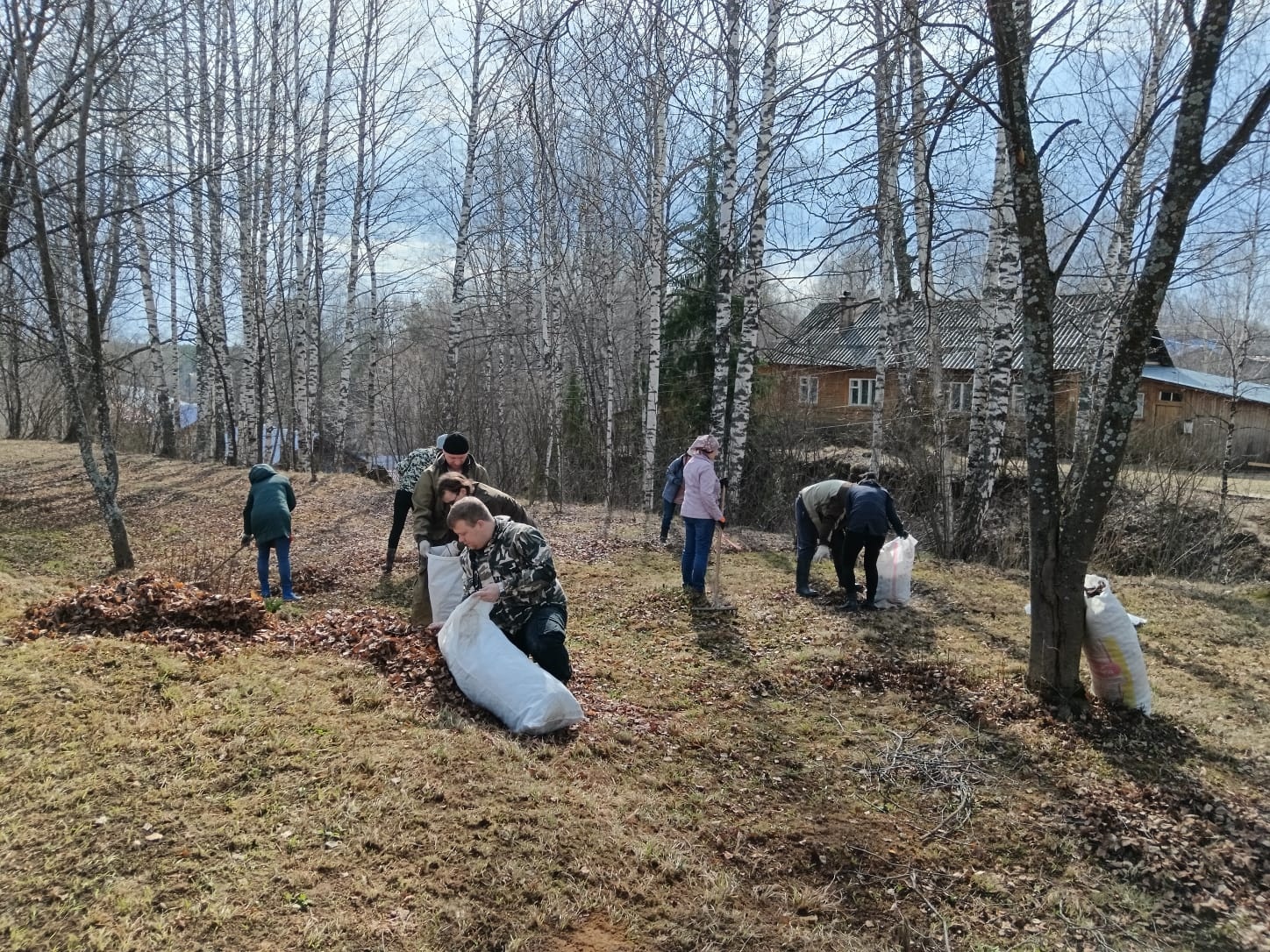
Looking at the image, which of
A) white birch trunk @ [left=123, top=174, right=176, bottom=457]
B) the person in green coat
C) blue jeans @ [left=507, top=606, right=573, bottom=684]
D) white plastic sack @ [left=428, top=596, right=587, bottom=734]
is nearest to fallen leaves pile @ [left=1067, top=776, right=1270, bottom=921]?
white plastic sack @ [left=428, top=596, right=587, bottom=734]

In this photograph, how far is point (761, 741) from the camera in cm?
446

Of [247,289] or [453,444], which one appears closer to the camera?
[453,444]

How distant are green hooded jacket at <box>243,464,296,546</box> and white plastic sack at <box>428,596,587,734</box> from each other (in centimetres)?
345

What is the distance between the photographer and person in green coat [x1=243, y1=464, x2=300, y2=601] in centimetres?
700

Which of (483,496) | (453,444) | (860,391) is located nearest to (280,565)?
(453,444)

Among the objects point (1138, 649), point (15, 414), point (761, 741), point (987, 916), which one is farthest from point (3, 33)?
point (15, 414)

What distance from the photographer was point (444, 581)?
5445 mm

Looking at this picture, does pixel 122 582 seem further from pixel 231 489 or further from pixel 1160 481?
pixel 1160 481

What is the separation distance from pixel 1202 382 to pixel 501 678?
102 ft

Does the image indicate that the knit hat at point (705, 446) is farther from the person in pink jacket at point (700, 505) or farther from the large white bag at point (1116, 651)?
the large white bag at point (1116, 651)

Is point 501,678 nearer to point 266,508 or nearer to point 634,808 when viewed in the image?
point 634,808

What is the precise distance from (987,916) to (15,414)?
29724 millimetres

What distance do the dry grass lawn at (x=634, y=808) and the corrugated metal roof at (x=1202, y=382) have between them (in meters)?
24.4

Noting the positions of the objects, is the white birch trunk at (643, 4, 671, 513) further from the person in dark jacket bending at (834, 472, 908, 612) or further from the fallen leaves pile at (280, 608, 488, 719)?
the fallen leaves pile at (280, 608, 488, 719)
